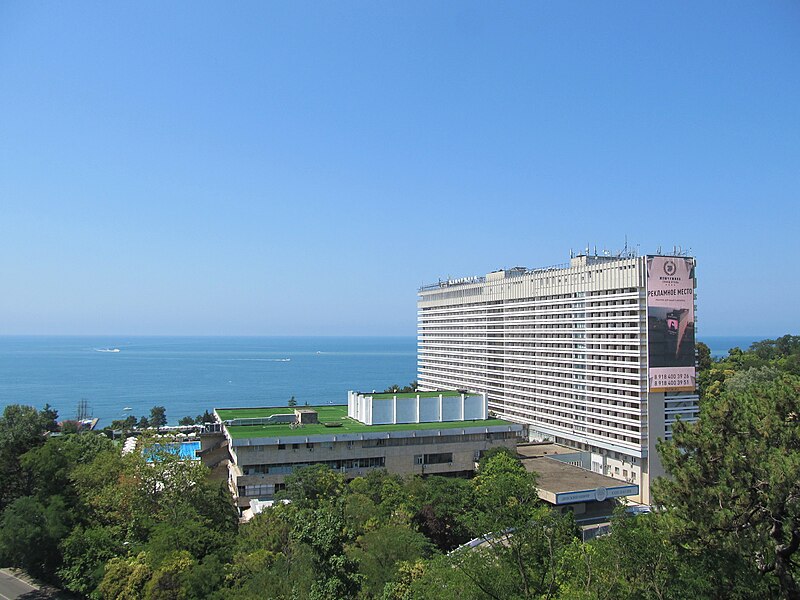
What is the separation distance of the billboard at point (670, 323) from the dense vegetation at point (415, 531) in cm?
1533

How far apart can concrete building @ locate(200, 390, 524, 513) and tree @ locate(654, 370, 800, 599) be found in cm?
3081

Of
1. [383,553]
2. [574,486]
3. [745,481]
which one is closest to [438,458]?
[574,486]

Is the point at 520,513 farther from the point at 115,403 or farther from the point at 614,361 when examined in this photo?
the point at 115,403

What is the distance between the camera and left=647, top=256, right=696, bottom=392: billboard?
49000 mm

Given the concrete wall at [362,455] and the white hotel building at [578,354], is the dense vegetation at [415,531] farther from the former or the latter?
the white hotel building at [578,354]

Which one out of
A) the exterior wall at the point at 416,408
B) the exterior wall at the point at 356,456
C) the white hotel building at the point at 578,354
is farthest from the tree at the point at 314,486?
the white hotel building at the point at 578,354

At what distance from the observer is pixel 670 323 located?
1940 inches

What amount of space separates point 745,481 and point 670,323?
35281 mm

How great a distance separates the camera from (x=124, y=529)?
103 feet

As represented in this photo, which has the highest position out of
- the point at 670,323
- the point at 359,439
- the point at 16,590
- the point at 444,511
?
the point at 670,323

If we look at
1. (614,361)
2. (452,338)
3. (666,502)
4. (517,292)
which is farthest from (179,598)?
(452,338)

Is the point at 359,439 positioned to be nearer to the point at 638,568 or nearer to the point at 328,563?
the point at 328,563

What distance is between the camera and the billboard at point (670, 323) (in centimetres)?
4900

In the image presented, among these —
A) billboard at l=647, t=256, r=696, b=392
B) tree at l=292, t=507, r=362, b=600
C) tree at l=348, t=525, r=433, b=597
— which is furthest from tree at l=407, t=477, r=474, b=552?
billboard at l=647, t=256, r=696, b=392
